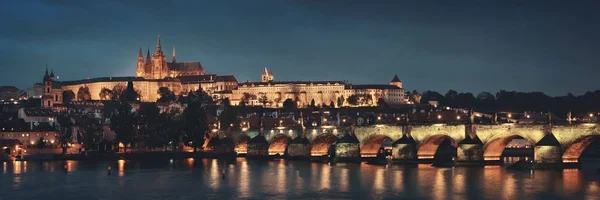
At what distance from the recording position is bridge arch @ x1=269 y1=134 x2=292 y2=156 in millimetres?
96194

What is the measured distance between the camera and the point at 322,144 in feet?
305

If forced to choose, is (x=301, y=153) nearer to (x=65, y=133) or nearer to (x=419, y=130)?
(x=419, y=130)

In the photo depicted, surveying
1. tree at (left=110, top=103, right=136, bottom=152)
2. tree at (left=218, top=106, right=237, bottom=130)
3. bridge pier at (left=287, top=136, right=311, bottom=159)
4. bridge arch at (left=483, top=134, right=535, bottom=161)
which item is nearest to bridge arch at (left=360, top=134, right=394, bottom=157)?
bridge pier at (left=287, top=136, right=311, bottom=159)

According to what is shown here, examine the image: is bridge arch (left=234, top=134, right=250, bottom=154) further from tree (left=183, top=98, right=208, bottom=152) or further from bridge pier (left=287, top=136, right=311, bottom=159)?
bridge pier (left=287, top=136, right=311, bottom=159)

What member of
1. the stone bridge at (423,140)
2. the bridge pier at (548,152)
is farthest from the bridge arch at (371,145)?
the bridge pier at (548,152)

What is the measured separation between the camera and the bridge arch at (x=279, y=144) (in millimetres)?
96194

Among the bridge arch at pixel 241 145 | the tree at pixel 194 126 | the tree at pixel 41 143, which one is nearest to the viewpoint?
the tree at pixel 194 126

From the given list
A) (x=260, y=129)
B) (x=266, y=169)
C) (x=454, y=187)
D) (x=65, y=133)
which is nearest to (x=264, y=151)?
(x=260, y=129)

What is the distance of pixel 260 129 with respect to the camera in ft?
320

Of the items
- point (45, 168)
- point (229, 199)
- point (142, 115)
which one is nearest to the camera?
point (229, 199)

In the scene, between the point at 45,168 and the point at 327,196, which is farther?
the point at 45,168

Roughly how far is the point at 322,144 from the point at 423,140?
18.4 metres

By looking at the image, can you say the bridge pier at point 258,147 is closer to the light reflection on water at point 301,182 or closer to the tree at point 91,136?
the light reflection on water at point 301,182

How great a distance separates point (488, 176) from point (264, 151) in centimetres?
3608
